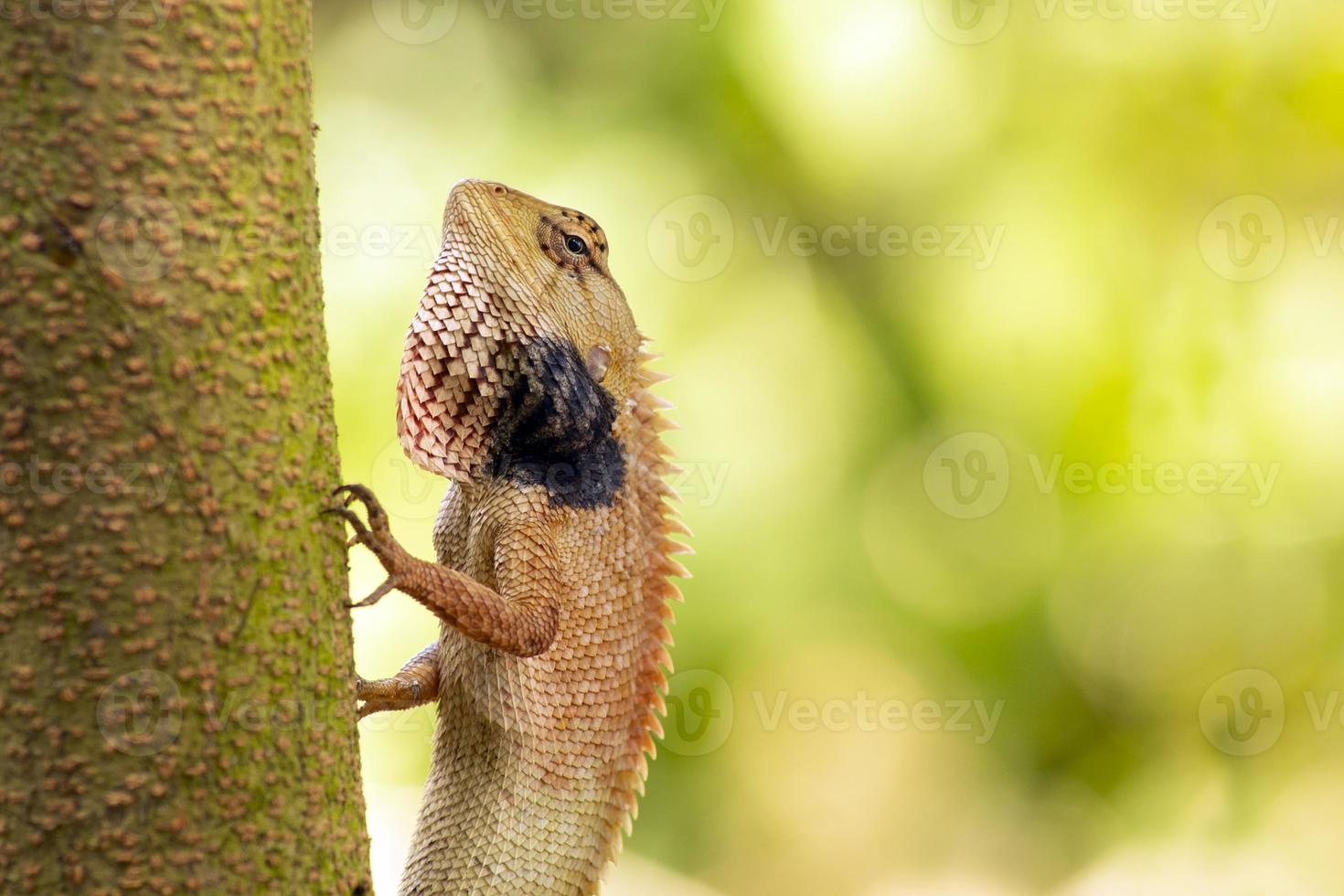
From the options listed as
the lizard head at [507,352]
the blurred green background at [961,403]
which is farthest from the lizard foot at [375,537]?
the blurred green background at [961,403]

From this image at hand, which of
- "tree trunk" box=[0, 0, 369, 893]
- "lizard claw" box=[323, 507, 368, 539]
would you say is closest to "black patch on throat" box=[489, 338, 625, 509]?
"lizard claw" box=[323, 507, 368, 539]

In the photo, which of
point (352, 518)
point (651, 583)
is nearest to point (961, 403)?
point (651, 583)

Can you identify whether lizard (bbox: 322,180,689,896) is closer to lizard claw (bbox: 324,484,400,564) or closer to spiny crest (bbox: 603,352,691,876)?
spiny crest (bbox: 603,352,691,876)

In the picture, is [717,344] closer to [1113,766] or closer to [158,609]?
[1113,766]

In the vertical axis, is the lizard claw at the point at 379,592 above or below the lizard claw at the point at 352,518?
below

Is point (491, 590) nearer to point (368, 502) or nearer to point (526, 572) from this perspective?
point (526, 572)

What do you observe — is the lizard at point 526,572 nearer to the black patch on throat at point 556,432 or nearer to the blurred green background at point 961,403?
the black patch on throat at point 556,432
